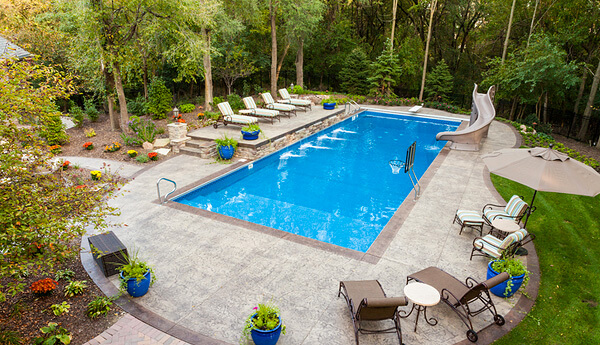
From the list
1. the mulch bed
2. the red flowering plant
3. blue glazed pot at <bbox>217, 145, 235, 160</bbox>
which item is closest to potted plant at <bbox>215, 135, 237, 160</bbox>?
blue glazed pot at <bbox>217, 145, 235, 160</bbox>

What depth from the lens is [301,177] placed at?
37.9 feet

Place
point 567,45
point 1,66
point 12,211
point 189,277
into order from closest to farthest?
point 12,211
point 1,66
point 189,277
point 567,45

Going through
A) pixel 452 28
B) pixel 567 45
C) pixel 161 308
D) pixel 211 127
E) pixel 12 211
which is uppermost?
pixel 452 28

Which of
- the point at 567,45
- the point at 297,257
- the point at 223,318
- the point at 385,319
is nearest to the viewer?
the point at 385,319

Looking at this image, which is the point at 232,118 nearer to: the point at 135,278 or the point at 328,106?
the point at 328,106

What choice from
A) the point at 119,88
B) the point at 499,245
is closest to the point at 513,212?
the point at 499,245

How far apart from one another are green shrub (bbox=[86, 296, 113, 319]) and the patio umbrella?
685cm

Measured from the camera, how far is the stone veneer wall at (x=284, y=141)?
12.4m

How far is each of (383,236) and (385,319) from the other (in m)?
2.71

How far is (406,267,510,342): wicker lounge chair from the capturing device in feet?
15.5

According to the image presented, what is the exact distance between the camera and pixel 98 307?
5059mm

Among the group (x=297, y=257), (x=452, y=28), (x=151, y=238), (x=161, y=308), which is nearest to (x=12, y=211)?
(x=161, y=308)

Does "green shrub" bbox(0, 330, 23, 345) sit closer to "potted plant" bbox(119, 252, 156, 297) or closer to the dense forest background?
"potted plant" bbox(119, 252, 156, 297)

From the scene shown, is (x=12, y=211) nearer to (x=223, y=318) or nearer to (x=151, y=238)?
(x=223, y=318)
